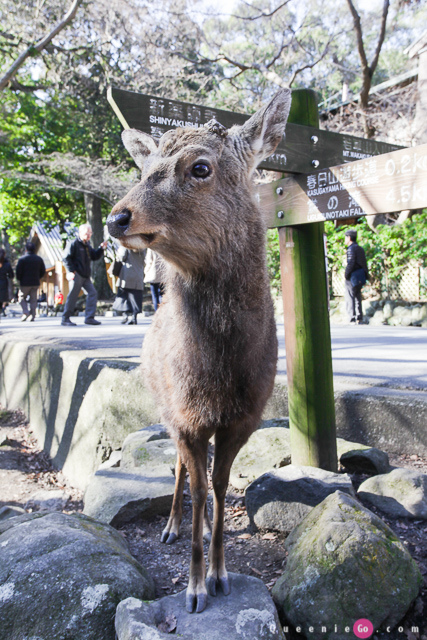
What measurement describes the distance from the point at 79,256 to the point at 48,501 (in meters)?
7.68

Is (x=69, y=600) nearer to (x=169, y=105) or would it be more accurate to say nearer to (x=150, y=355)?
(x=150, y=355)

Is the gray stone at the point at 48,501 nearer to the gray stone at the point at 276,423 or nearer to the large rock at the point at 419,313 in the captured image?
the gray stone at the point at 276,423

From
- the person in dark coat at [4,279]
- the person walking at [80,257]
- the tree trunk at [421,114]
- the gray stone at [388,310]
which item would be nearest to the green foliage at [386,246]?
the gray stone at [388,310]

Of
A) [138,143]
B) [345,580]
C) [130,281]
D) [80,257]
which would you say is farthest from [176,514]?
[80,257]

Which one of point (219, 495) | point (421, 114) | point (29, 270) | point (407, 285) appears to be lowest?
point (219, 495)

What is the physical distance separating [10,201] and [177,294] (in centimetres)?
3044

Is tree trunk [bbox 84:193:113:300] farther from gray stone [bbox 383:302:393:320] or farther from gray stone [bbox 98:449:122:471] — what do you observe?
gray stone [bbox 98:449:122:471]

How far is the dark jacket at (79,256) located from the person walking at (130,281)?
2.32 ft

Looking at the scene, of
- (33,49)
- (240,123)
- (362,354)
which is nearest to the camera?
(240,123)

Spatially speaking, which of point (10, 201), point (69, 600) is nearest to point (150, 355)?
point (69, 600)

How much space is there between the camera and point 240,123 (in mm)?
3605

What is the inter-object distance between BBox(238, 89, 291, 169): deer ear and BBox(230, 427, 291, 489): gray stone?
246 centimetres

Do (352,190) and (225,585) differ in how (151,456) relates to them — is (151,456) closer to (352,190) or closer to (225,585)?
(225,585)

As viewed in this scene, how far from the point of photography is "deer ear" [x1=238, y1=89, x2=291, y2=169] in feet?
8.54
